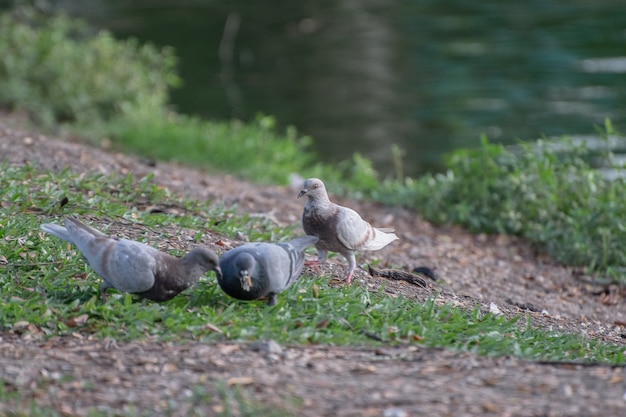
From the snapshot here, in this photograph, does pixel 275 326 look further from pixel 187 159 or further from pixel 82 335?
pixel 187 159

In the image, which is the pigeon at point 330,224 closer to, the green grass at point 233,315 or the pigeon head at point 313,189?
the pigeon head at point 313,189

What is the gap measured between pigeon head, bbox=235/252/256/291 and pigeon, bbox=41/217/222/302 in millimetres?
104

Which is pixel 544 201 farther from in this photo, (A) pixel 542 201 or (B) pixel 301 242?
(B) pixel 301 242

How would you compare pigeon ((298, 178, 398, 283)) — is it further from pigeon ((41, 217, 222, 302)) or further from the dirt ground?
pigeon ((41, 217, 222, 302))

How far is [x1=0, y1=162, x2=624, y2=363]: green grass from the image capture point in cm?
470

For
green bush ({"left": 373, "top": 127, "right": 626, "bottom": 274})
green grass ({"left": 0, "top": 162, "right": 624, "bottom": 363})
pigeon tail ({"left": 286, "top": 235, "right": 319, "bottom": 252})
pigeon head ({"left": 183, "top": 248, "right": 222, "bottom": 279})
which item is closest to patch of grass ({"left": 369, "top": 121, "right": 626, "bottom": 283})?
green bush ({"left": 373, "top": 127, "right": 626, "bottom": 274})

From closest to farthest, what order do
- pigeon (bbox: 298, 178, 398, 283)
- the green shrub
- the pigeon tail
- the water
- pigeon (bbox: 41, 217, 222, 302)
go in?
1. pigeon (bbox: 41, 217, 222, 302)
2. the pigeon tail
3. pigeon (bbox: 298, 178, 398, 283)
4. the green shrub
5. the water

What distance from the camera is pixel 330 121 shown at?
16172mm

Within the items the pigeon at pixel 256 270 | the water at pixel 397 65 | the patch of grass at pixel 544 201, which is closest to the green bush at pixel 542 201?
the patch of grass at pixel 544 201

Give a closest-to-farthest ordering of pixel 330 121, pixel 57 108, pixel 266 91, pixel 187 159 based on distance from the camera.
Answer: pixel 187 159, pixel 57 108, pixel 330 121, pixel 266 91

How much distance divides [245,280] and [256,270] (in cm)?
8

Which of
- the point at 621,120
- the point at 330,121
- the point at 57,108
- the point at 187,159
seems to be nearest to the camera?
the point at 187,159

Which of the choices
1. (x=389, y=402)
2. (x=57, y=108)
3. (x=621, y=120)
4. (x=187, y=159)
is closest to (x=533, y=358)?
(x=389, y=402)

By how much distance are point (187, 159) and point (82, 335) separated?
6.90 metres
